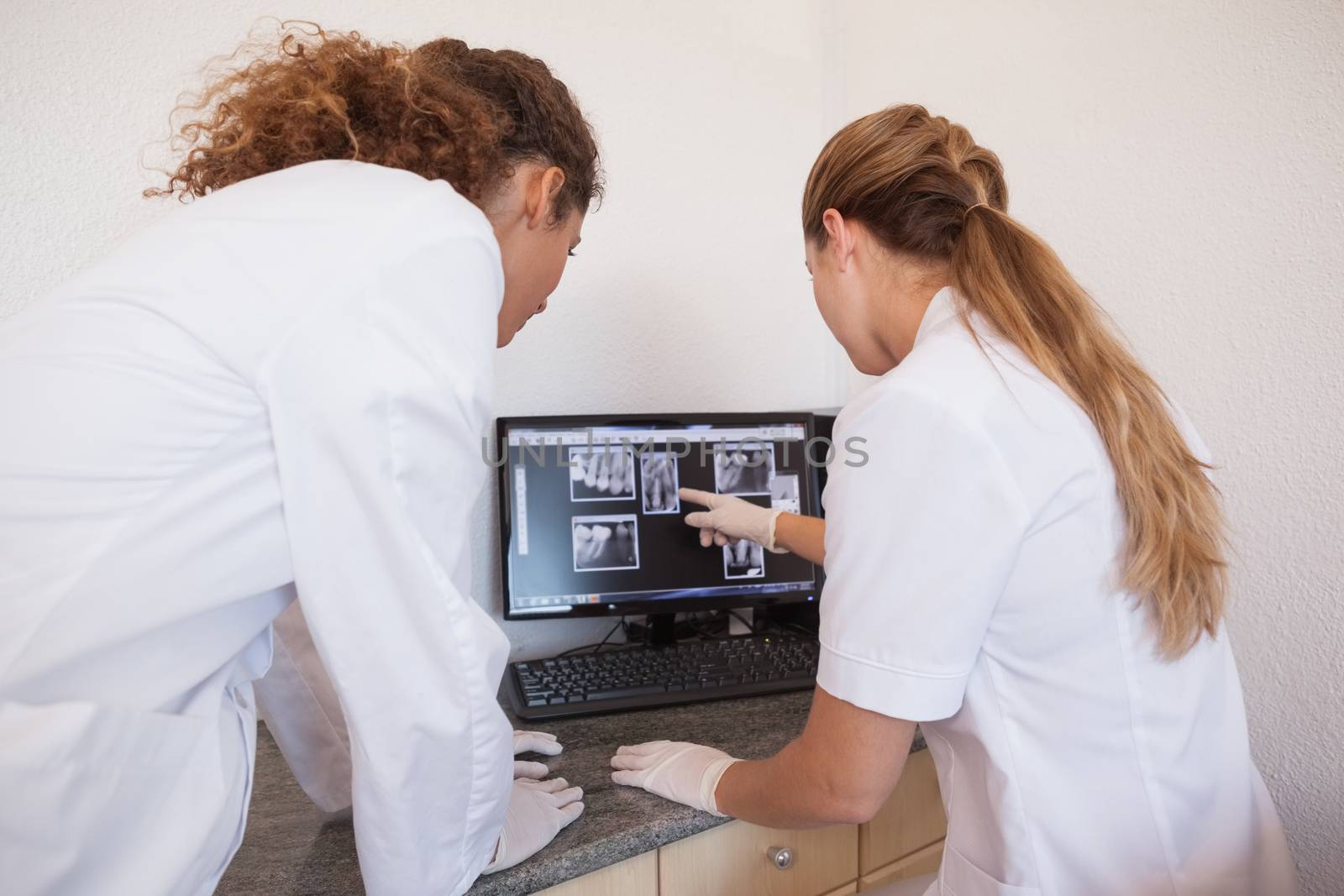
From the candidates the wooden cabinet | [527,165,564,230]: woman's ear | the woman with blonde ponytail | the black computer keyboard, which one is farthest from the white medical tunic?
the black computer keyboard

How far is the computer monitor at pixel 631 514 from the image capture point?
4.72 ft

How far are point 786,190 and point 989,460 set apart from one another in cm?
124

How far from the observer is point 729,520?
148 centimetres

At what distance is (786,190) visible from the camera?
1.86 m

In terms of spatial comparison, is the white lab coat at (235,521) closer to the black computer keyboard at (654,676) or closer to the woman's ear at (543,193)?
the woman's ear at (543,193)

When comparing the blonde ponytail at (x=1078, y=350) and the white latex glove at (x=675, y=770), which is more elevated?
the blonde ponytail at (x=1078, y=350)

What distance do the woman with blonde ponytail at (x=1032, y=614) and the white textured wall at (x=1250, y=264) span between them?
42cm

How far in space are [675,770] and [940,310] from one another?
634 mm

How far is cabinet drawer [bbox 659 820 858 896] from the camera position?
1.03 metres

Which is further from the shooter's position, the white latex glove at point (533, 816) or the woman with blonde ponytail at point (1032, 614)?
the white latex glove at point (533, 816)

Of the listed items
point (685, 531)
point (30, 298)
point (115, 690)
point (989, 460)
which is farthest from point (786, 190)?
point (115, 690)

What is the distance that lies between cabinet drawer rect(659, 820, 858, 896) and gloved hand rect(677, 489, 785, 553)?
0.48m

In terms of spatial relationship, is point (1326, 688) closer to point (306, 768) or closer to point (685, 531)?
point (685, 531)

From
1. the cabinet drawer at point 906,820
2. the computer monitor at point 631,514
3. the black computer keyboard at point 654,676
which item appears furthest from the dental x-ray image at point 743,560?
the cabinet drawer at point 906,820
